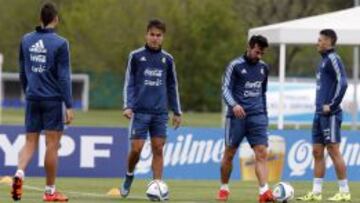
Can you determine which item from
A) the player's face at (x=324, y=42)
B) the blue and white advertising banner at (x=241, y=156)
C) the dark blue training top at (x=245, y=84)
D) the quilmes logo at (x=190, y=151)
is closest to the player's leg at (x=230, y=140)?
the dark blue training top at (x=245, y=84)

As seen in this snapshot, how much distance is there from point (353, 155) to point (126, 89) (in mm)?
9913

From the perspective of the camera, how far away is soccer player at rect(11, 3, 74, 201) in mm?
14094

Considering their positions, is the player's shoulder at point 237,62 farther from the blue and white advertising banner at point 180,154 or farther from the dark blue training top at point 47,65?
the blue and white advertising banner at point 180,154

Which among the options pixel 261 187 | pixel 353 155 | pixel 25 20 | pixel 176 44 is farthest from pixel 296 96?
pixel 25 20

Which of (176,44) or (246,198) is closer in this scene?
(246,198)

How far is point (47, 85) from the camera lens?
14.2m

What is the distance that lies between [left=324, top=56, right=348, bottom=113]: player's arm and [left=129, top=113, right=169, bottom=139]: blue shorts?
2.20 m

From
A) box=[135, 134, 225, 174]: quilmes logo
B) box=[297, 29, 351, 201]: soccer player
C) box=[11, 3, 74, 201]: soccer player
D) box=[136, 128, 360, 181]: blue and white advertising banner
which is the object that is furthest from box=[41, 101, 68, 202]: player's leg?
box=[135, 134, 225, 174]: quilmes logo

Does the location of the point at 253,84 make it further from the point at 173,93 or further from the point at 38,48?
the point at 38,48

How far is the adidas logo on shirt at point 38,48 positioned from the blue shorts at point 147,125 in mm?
1655

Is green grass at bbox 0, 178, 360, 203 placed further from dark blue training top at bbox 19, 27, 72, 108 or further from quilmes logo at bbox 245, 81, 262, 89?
quilmes logo at bbox 245, 81, 262, 89

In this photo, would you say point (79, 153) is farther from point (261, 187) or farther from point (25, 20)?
point (25, 20)

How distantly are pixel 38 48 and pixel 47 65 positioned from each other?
0.70ft

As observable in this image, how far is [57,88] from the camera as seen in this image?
A: 14188mm
